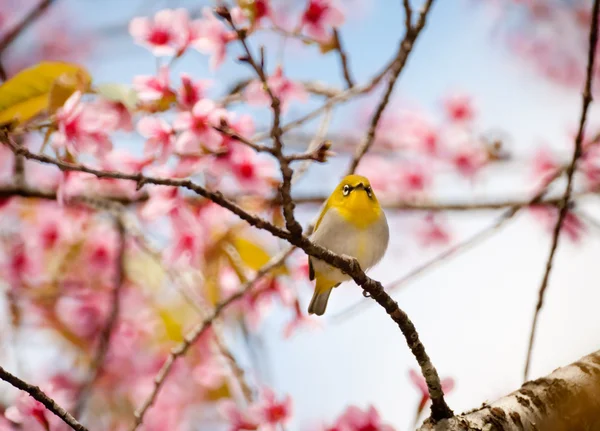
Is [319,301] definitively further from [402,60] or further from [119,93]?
[119,93]

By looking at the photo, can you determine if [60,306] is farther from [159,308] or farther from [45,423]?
[45,423]

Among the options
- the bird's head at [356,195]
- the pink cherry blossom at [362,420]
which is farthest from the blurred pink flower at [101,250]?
the bird's head at [356,195]

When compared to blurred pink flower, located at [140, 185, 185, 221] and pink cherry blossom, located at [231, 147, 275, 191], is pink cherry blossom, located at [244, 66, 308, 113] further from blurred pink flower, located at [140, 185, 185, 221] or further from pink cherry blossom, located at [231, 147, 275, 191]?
blurred pink flower, located at [140, 185, 185, 221]

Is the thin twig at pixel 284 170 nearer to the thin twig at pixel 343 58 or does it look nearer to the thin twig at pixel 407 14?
the thin twig at pixel 407 14

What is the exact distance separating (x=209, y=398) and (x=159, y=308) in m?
1.12

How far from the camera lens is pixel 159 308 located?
5.20 m

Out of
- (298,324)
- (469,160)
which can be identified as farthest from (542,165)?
(298,324)

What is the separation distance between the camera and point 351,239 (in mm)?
1910

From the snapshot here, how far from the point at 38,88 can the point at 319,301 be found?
119cm

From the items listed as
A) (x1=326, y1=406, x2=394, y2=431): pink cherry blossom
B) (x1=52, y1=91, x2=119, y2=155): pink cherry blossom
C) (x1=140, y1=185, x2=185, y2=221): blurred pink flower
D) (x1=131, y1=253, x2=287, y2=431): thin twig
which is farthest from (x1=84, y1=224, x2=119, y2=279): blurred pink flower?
(x1=326, y1=406, x2=394, y2=431): pink cherry blossom

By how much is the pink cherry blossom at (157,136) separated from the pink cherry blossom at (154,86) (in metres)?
0.08

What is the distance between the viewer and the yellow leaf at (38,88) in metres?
2.04

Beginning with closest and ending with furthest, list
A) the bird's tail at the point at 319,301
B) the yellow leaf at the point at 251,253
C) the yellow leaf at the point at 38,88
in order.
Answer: the yellow leaf at the point at 38,88 → the bird's tail at the point at 319,301 → the yellow leaf at the point at 251,253

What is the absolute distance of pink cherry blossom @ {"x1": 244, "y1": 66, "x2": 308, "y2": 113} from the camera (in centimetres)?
258
